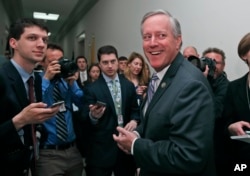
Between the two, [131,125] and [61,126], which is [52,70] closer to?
[61,126]

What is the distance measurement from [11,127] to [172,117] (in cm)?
80

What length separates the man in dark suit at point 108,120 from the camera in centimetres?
213

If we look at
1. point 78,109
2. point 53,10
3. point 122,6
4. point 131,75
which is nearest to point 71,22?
point 53,10

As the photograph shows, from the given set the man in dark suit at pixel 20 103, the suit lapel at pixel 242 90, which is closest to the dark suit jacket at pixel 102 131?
the man in dark suit at pixel 20 103

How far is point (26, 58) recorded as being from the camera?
165 cm

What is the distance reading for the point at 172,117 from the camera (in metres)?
1.09

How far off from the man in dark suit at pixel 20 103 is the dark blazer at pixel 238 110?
1.07 m

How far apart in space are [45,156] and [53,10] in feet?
26.7

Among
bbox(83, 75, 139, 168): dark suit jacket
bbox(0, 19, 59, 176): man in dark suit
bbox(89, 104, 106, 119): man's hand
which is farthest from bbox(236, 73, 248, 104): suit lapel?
bbox(0, 19, 59, 176): man in dark suit

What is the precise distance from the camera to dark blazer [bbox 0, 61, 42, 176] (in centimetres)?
143

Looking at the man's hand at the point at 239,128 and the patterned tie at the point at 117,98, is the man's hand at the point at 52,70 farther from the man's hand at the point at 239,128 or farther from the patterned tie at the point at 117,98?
the man's hand at the point at 239,128

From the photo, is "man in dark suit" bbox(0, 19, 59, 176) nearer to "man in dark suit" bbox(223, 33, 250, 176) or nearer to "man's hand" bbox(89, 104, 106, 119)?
"man's hand" bbox(89, 104, 106, 119)

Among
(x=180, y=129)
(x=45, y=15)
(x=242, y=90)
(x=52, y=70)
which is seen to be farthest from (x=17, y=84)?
(x=45, y=15)

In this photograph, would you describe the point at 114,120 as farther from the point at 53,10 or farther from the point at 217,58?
the point at 53,10
